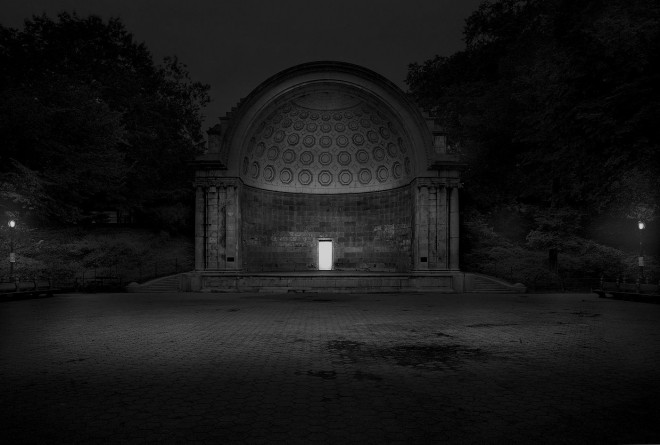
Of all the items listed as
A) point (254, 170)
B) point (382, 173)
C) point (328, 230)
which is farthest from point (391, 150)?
point (254, 170)

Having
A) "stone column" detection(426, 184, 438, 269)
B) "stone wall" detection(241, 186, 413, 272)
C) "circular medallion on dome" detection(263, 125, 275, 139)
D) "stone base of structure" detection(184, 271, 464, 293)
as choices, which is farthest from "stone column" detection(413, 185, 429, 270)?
"circular medallion on dome" detection(263, 125, 275, 139)

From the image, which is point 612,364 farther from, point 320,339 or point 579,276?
point 579,276

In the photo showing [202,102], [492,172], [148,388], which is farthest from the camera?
[202,102]

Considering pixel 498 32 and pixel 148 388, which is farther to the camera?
pixel 498 32

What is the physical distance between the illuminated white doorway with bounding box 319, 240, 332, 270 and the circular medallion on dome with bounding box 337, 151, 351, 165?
546 centimetres

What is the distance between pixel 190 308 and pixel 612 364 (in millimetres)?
12455

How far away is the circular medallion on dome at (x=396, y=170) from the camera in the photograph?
28.7m

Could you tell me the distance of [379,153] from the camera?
2953 cm

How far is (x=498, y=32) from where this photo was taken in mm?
33594

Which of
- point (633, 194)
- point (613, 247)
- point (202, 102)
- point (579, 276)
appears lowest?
point (579, 276)

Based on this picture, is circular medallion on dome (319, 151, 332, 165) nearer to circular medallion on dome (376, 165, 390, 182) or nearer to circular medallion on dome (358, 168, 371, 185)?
circular medallion on dome (358, 168, 371, 185)

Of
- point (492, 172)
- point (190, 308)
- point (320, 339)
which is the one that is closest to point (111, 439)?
point (320, 339)

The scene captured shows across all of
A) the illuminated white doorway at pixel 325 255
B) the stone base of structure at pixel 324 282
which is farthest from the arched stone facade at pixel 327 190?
the illuminated white doorway at pixel 325 255

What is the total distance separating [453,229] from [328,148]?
33.1 feet
